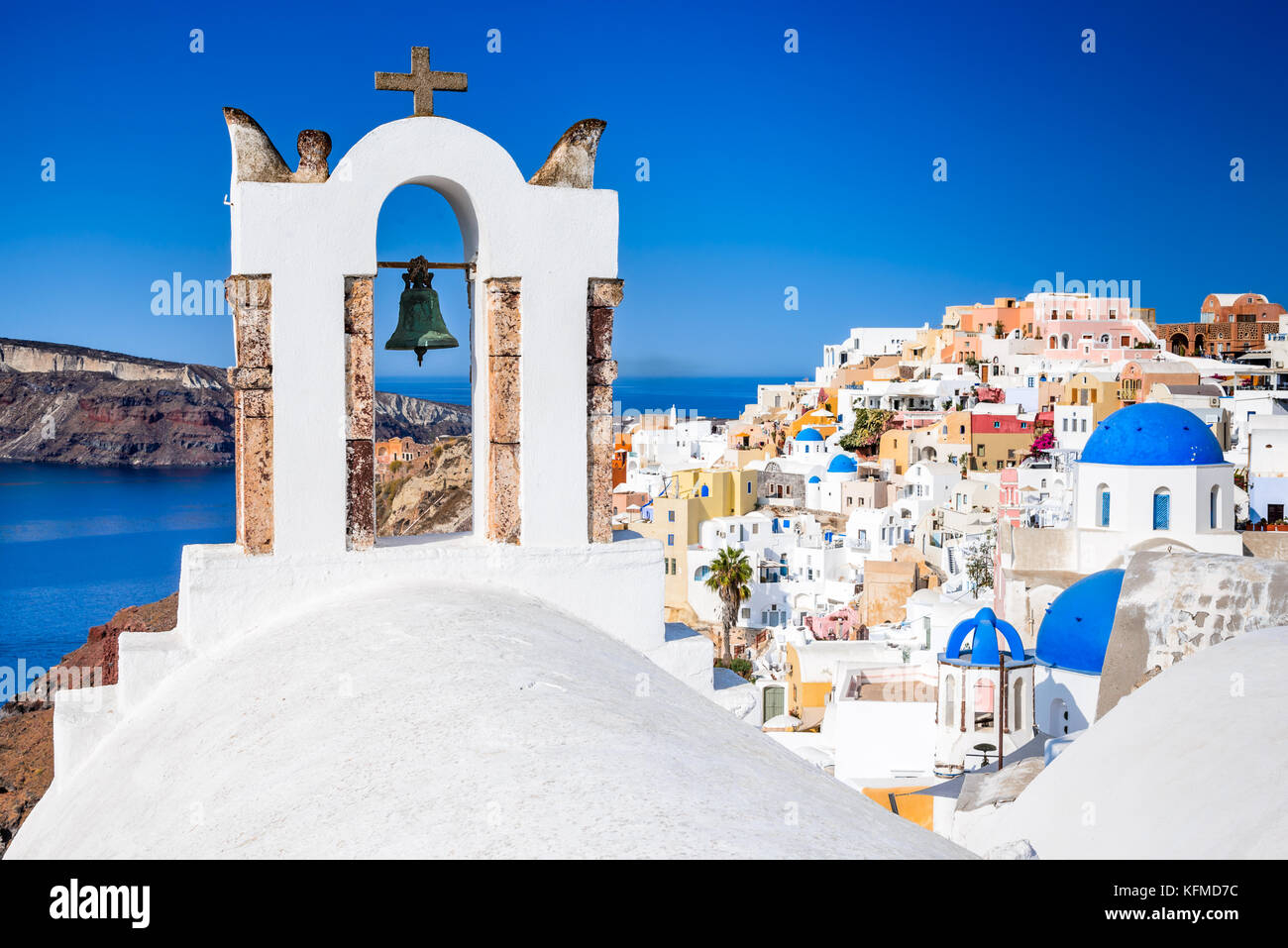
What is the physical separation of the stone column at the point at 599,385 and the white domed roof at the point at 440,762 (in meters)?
0.66

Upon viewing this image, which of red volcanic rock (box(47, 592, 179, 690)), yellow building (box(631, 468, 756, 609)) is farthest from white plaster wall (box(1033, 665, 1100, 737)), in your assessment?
yellow building (box(631, 468, 756, 609))

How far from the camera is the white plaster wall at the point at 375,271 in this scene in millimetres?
4164

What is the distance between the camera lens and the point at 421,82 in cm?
429

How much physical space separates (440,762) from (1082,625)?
14.8 metres

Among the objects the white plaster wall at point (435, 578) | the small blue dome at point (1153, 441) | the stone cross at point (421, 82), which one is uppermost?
the stone cross at point (421, 82)

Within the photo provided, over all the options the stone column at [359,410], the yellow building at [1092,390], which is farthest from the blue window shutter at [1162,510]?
the yellow building at [1092,390]

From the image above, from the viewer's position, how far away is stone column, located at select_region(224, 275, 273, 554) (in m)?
4.12

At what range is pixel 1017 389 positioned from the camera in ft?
163

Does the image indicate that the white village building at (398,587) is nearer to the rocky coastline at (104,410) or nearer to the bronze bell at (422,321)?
the bronze bell at (422,321)

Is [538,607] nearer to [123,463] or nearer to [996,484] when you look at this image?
[996,484]

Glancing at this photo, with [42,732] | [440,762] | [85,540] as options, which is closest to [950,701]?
[42,732]

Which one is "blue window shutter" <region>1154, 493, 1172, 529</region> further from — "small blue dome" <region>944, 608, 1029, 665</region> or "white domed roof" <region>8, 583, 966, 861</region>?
"white domed roof" <region>8, 583, 966, 861</region>

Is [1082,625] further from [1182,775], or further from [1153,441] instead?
[1182,775]

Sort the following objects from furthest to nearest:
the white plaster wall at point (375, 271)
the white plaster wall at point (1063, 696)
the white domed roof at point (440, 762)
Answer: the white plaster wall at point (1063, 696) < the white plaster wall at point (375, 271) < the white domed roof at point (440, 762)
